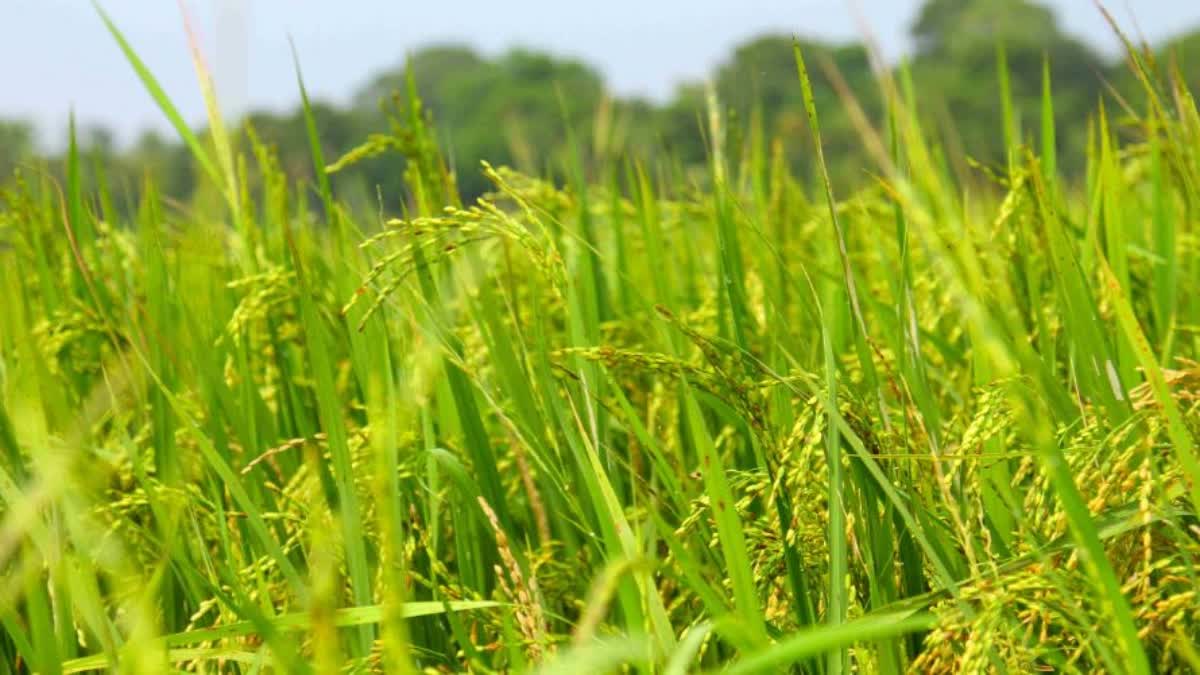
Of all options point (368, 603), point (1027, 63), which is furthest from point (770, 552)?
point (1027, 63)

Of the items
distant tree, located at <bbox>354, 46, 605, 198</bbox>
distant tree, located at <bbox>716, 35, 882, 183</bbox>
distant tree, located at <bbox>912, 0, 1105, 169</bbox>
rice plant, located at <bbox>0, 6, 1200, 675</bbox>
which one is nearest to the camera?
rice plant, located at <bbox>0, 6, 1200, 675</bbox>

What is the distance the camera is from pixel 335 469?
106 centimetres

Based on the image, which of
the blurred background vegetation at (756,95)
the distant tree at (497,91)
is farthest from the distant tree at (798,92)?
the distant tree at (497,91)

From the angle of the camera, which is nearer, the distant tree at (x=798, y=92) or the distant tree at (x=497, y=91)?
the distant tree at (x=798, y=92)

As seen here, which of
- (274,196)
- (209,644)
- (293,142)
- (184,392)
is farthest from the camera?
(293,142)

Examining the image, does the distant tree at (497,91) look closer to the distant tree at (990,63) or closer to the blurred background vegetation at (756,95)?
the blurred background vegetation at (756,95)

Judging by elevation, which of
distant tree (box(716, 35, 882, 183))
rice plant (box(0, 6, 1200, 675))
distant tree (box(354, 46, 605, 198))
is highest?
distant tree (box(354, 46, 605, 198))

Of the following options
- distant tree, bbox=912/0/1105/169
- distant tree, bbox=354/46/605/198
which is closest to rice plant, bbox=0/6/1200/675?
distant tree, bbox=912/0/1105/169

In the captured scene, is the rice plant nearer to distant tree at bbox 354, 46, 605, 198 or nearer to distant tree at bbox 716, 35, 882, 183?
distant tree at bbox 716, 35, 882, 183

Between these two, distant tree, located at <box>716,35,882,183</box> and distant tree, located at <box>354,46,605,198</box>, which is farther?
distant tree, located at <box>354,46,605,198</box>

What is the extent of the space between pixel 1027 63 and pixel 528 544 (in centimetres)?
6891

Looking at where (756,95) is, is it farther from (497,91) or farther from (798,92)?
(497,91)

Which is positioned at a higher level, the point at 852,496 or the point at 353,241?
the point at 353,241

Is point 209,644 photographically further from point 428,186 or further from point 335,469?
point 428,186
